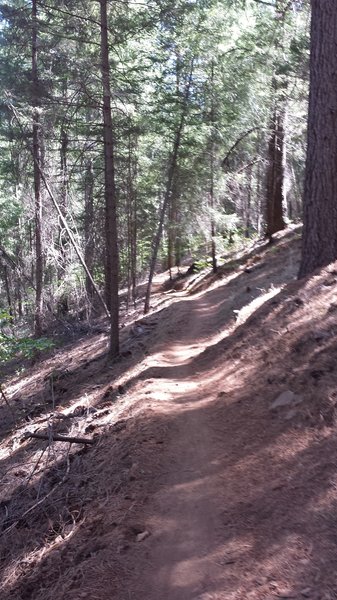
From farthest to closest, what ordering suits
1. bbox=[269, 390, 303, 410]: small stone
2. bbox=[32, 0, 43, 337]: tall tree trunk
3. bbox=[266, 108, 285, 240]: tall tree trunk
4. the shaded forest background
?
bbox=[266, 108, 285, 240]: tall tree trunk → bbox=[32, 0, 43, 337]: tall tree trunk → the shaded forest background → bbox=[269, 390, 303, 410]: small stone

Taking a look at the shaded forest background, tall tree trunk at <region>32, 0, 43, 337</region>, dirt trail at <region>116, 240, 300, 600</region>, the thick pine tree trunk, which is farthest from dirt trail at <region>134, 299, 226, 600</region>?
tall tree trunk at <region>32, 0, 43, 337</region>

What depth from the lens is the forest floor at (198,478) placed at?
3609mm

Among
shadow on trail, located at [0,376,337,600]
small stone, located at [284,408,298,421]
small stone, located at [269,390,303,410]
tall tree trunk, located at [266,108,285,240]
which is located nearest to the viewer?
shadow on trail, located at [0,376,337,600]

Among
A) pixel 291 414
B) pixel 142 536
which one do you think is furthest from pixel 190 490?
pixel 291 414

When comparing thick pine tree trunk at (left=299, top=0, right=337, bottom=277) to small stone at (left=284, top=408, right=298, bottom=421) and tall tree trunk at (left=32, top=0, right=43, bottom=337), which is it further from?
tall tree trunk at (left=32, top=0, right=43, bottom=337)

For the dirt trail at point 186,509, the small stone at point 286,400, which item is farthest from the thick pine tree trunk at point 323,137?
the small stone at point 286,400

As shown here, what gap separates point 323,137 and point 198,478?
221 inches

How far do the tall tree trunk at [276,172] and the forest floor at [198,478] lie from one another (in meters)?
11.7

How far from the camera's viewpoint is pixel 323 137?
8.05 meters

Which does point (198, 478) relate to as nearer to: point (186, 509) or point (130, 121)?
point (186, 509)

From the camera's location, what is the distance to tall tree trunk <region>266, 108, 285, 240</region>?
62.4 ft

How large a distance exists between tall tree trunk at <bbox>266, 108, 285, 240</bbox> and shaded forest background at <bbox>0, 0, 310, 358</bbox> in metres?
0.06

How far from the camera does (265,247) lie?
2114cm

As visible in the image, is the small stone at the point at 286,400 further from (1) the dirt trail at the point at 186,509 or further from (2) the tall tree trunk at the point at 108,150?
(2) the tall tree trunk at the point at 108,150
